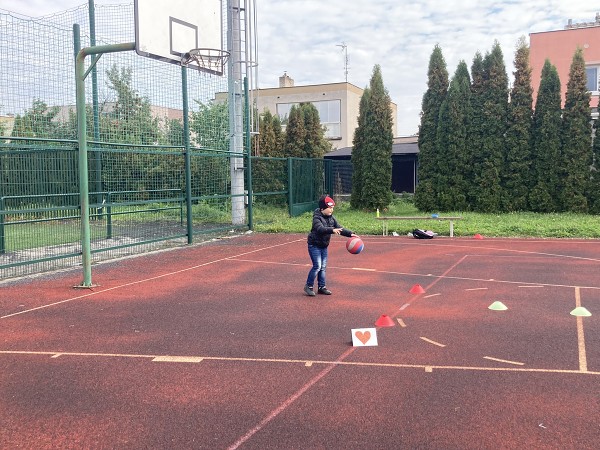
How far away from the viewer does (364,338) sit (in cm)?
585

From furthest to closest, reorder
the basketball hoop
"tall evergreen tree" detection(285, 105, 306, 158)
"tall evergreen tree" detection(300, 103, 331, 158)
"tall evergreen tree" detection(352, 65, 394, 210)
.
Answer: "tall evergreen tree" detection(300, 103, 331, 158) < "tall evergreen tree" detection(285, 105, 306, 158) < "tall evergreen tree" detection(352, 65, 394, 210) < the basketball hoop

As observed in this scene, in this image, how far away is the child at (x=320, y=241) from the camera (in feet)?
27.5

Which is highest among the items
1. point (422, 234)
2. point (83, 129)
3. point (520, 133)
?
point (520, 133)

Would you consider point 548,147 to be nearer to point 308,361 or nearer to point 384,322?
point 384,322

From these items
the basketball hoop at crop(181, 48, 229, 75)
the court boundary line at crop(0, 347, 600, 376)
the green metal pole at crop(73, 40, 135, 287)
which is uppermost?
the basketball hoop at crop(181, 48, 229, 75)

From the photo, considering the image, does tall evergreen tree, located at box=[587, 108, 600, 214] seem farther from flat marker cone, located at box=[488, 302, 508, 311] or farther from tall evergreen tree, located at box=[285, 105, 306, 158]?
flat marker cone, located at box=[488, 302, 508, 311]

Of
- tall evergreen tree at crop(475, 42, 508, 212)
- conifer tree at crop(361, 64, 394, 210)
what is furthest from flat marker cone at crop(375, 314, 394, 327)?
conifer tree at crop(361, 64, 394, 210)

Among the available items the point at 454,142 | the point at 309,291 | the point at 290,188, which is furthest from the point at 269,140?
the point at 309,291

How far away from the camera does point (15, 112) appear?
983 cm

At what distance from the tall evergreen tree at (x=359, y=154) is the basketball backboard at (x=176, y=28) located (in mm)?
11614

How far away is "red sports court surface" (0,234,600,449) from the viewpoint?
12.9 ft

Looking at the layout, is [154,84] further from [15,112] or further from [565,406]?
[565,406]

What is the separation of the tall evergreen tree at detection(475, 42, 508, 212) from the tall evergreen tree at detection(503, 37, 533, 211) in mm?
278

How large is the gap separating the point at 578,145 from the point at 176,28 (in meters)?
15.2
